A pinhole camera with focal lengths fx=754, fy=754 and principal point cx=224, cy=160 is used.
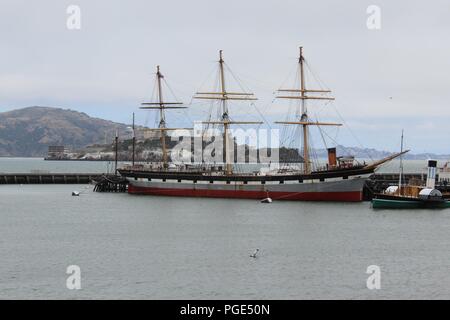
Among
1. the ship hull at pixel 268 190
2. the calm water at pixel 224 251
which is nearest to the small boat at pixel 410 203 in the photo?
the calm water at pixel 224 251

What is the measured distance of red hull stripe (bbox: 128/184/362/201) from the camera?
257 feet

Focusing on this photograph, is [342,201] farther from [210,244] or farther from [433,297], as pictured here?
[433,297]

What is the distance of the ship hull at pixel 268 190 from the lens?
77.9m

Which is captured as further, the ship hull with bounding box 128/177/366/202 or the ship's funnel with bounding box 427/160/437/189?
the ship hull with bounding box 128/177/366/202

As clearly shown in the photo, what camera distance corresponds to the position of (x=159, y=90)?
96312mm

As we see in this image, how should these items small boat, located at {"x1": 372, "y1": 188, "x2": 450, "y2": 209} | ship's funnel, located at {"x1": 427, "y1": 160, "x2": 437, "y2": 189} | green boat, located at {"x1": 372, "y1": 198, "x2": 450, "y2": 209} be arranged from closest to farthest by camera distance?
1. small boat, located at {"x1": 372, "y1": 188, "x2": 450, "y2": 209}
2. green boat, located at {"x1": 372, "y1": 198, "x2": 450, "y2": 209}
3. ship's funnel, located at {"x1": 427, "y1": 160, "x2": 437, "y2": 189}

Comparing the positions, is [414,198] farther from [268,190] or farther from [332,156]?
[268,190]

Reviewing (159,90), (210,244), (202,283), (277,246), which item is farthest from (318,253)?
(159,90)

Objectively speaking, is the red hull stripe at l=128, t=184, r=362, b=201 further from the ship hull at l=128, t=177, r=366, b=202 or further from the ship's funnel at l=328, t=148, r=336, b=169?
the ship's funnel at l=328, t=148, r=336, b=169

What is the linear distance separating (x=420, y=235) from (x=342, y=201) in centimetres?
2513

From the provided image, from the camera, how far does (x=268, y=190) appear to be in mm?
82250

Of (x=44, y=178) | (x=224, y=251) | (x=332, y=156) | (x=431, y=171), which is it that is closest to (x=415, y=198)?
(x=431, y=171)

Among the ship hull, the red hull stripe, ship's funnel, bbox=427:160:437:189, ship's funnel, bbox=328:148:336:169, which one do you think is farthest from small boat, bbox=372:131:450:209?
ship's funnel, bbox=328:148:336:169

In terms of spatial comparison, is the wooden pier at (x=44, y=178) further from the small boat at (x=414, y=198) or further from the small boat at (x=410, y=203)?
the small boat at (x=414, y=198)
